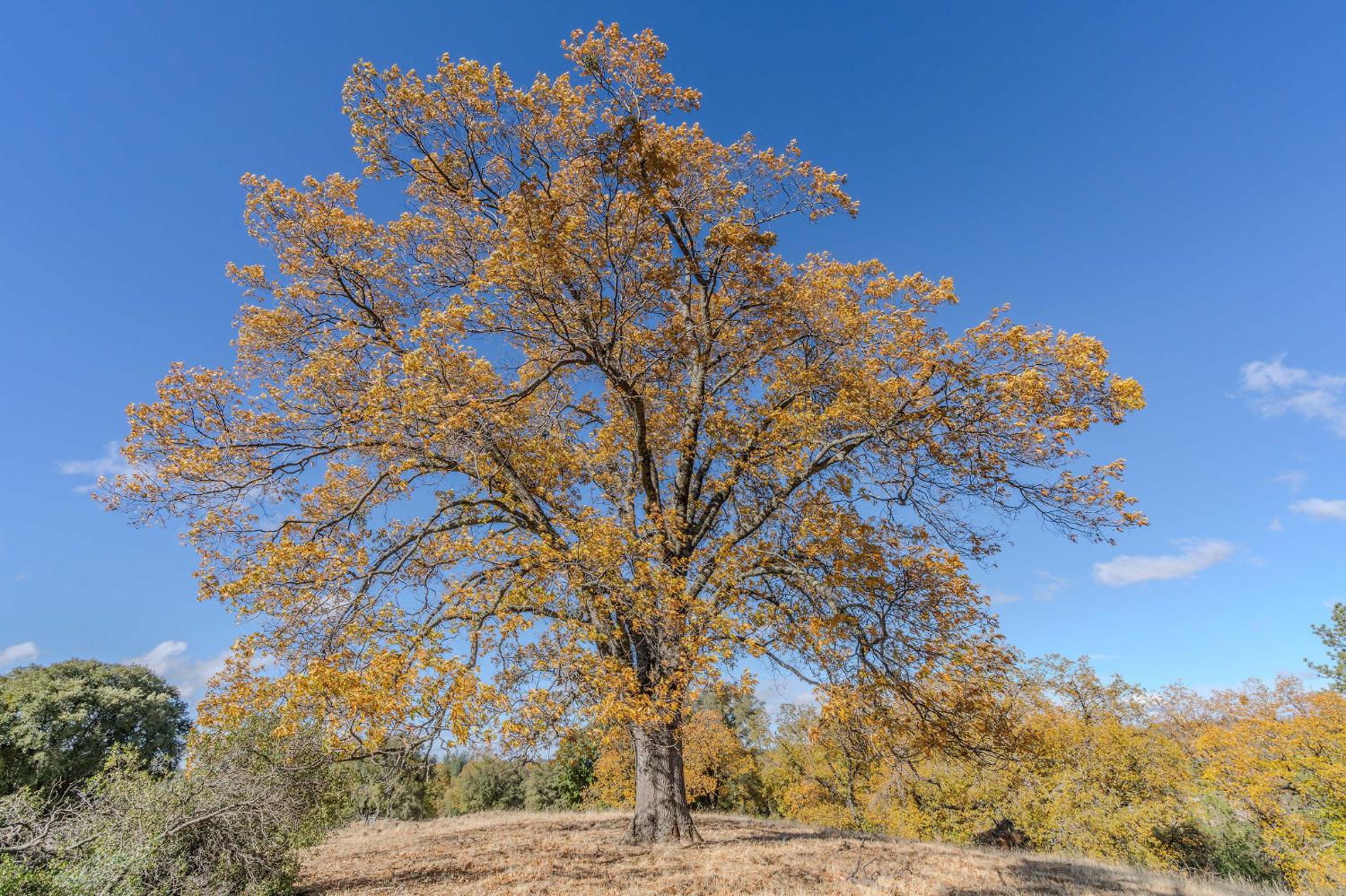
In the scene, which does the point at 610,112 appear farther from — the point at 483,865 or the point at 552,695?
the point at 483,865

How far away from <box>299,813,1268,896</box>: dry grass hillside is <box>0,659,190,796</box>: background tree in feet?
51.7

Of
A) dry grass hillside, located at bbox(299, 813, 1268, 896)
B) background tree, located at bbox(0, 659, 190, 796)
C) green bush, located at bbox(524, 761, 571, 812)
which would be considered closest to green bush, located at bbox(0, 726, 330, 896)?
dry grass hillside, located at bbox(299, 813, 1268, 896)

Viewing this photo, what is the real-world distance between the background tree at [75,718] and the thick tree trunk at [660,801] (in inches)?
746

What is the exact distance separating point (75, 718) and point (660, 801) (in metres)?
24.9

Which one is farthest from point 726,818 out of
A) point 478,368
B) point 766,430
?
point 478,368

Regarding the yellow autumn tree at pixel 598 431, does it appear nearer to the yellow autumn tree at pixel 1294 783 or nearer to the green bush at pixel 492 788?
the yellow autumn tree at pixel 1294 783

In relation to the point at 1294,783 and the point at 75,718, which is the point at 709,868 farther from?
the point at 75,718

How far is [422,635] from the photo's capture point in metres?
7.07

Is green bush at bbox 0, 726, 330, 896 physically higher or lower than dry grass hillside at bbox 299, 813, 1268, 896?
higher

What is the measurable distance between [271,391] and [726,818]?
15.2 metres

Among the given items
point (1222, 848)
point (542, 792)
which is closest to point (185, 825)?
point (1222, 848)

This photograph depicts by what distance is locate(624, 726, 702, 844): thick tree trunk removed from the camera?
397 inches

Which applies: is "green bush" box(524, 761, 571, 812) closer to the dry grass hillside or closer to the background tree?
the background tree

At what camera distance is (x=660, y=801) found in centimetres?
1031
